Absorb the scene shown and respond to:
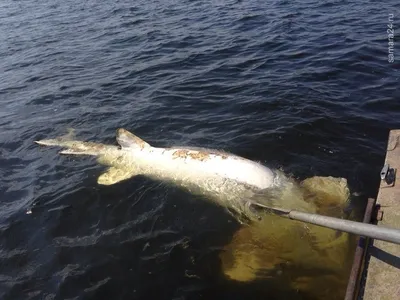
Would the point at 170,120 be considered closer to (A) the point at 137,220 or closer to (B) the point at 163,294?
(A) the point at 137,220

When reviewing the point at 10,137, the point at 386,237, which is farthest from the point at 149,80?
the point at 386,237

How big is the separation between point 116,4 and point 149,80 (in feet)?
38.3

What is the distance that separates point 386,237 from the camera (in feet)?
10.9

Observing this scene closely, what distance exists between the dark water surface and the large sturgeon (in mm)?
240

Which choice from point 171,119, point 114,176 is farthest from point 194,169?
point 171,119

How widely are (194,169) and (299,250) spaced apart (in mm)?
2349

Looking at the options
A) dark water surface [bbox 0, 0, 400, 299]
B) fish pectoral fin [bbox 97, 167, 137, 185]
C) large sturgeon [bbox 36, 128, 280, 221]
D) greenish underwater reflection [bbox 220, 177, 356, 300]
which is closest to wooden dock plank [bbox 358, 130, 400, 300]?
greenish underwater reflection [bbox 220, 177, 356, 300]

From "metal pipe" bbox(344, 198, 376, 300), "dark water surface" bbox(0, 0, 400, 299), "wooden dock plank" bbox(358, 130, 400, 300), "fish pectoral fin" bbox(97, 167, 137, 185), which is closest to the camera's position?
"metal pipe" bbox(344, 198, 376, 300)

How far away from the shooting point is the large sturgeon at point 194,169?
250 inches

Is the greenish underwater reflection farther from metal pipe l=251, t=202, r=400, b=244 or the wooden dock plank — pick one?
metal pipe l=251, t=202, r=400, b=244

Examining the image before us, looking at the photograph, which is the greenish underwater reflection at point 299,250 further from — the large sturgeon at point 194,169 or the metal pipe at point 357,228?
the metal pipe at point 357,228

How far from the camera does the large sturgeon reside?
20.8ft

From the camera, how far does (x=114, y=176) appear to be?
765 cm

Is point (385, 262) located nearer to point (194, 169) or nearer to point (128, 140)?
point (194, 169)
